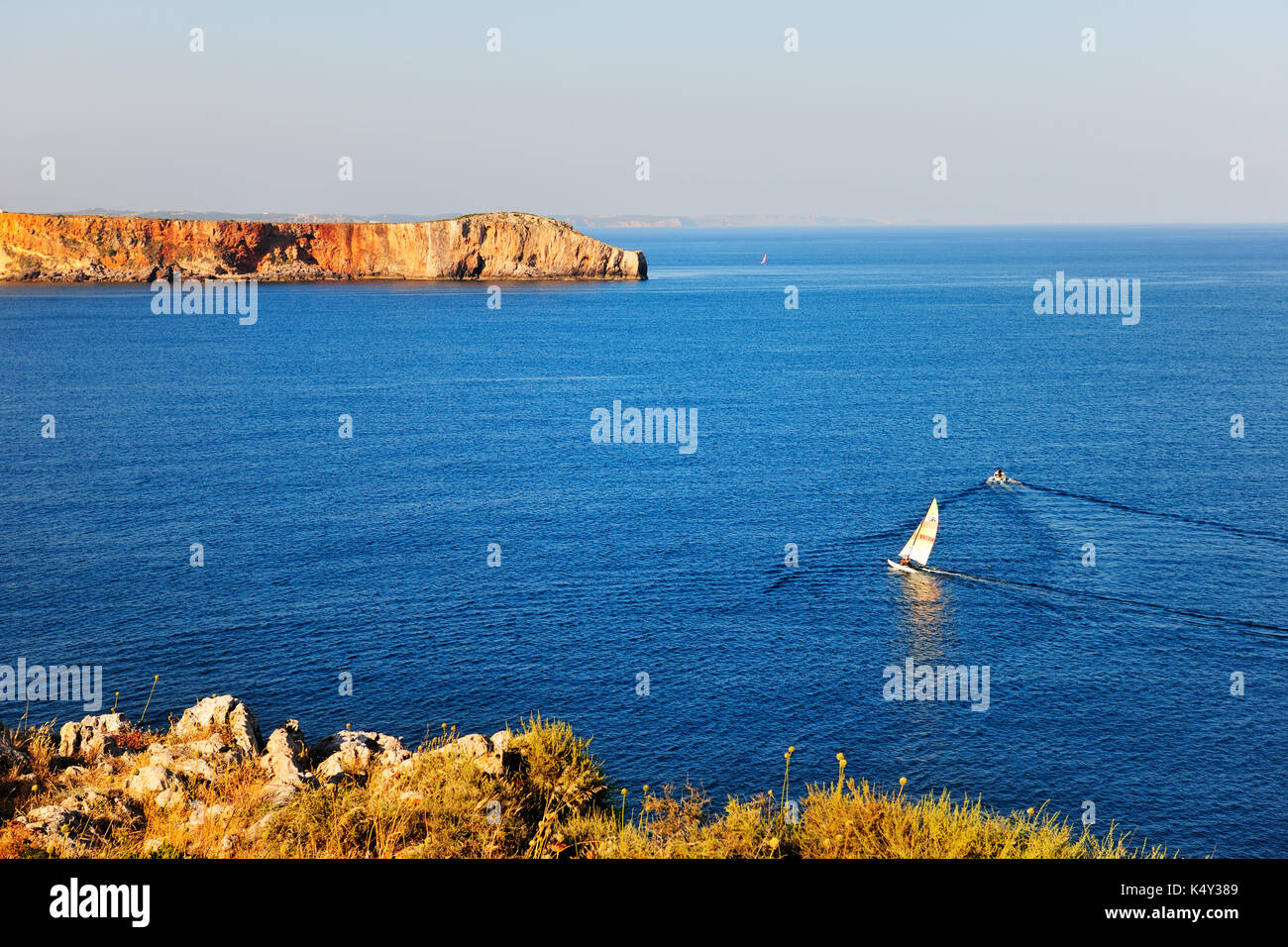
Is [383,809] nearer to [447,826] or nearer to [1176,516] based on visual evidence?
[447,826]

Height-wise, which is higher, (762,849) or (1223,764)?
(762,849)

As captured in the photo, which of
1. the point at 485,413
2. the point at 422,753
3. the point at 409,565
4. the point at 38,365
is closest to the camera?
the point at 422,753

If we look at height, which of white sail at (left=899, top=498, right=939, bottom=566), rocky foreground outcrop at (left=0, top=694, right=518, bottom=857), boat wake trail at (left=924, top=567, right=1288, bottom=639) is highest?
white sail at (left=899, top=498, right=939, bottom=566)

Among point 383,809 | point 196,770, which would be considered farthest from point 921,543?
point 196,770

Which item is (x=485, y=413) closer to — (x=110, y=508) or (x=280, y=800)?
(x=110, y=508)

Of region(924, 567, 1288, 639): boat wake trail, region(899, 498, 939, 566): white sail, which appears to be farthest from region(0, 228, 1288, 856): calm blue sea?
region(899, 498, 939, 566): white sail

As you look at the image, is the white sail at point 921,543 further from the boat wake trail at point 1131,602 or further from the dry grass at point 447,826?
the dry grass at point 447,826

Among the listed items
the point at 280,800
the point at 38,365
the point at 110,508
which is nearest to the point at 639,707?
the point at 280,800

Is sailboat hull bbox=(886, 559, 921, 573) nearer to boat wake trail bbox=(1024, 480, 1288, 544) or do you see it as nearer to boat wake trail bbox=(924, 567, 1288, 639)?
boat wake trail bbox=(924, 567, 1288, 639)
